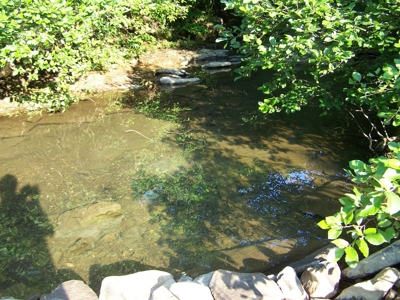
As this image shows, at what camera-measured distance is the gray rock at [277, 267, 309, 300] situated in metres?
2.85

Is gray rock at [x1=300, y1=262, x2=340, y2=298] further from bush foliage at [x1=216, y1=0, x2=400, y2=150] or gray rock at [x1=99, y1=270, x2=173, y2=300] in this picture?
bush foliage at [x1=216, y1=0, x2=400, y2=150]

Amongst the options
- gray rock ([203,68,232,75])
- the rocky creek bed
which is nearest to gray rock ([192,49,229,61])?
gray rock ([203,68,232,75])

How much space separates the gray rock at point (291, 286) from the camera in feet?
9.36

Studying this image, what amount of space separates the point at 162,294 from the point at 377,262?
1.91 meters

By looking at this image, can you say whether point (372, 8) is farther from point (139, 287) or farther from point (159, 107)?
point (159, 107)

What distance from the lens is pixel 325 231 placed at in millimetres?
3807

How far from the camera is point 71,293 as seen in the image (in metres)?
2.77

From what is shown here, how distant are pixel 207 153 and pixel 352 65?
2.39m

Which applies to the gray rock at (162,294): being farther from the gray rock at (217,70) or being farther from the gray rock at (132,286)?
the gray rock at (217,70)

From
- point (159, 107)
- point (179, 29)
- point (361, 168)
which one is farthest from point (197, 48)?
point (361, 168)

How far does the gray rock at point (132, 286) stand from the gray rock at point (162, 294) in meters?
0.16

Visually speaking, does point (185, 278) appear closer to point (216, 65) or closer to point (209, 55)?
point (216, 65)

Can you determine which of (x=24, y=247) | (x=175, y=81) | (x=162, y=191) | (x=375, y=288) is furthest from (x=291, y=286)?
(x=175, y=81)

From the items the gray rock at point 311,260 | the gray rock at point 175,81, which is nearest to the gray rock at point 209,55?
the gray rock at point 175,81
